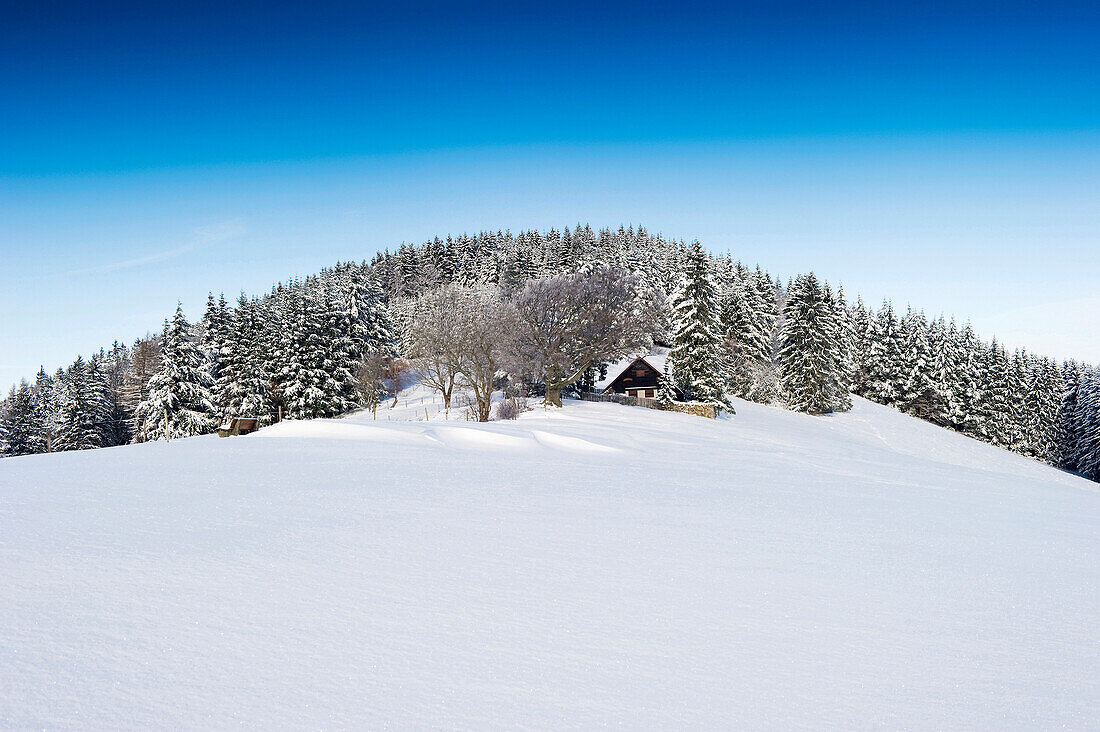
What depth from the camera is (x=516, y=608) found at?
4.04 m

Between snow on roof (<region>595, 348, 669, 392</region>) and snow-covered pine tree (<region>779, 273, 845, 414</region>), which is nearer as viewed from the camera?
snow-covered pine tree (<region>779, 273, 845, 414</region>)

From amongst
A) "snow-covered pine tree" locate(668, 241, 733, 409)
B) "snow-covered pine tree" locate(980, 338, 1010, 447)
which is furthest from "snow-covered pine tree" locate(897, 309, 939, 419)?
"snow-covered pine tree" locate(668, 241, 733, 409)

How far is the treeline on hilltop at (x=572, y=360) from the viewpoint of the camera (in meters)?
33.7

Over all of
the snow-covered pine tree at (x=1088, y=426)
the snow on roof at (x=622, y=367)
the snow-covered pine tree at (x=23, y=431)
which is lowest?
the snow-covered pine tree at (x=23, y=431)

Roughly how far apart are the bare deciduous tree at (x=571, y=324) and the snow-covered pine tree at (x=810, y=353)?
2117 cm

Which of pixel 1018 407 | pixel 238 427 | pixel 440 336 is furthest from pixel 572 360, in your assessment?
pixel 1018 407

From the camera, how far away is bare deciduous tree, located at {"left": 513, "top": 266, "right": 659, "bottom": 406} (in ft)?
106

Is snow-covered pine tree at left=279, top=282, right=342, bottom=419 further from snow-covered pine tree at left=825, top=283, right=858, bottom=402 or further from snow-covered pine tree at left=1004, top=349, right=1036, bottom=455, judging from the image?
snow-covered pine tree at left=1004, top=349, right=1036, bottom=455

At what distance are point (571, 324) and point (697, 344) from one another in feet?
36.6

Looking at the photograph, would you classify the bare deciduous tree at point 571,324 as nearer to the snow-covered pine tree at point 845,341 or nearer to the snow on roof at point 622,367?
the snow on roof at point 622,367

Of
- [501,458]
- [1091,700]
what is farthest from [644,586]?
[501,458]

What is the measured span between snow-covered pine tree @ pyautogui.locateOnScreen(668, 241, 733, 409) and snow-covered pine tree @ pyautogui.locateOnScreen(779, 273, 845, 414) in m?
12.3

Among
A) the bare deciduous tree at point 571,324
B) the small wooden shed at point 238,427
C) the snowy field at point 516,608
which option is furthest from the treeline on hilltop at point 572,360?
the snowy field at point 516,608

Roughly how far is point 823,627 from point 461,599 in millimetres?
2452
